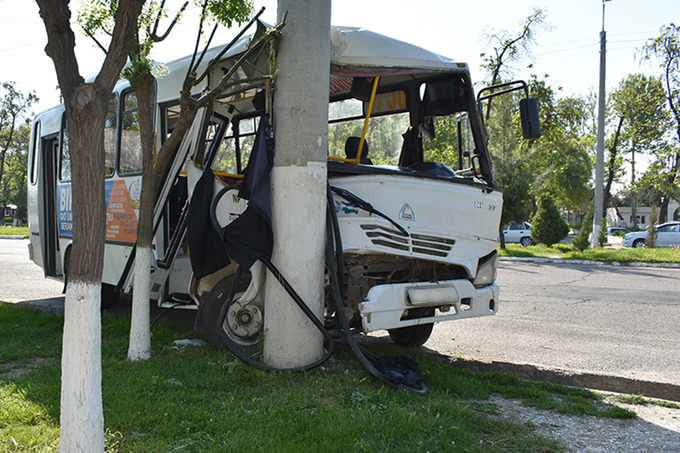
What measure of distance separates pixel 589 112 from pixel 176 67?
1941 inches

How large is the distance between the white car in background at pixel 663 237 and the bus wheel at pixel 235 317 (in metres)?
28.7

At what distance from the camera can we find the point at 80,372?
2930 millimetres

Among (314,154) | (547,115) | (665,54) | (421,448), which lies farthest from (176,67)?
(665,54)

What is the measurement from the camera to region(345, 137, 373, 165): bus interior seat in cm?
574

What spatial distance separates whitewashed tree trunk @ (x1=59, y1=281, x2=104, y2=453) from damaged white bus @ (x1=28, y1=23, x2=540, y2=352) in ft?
6.87

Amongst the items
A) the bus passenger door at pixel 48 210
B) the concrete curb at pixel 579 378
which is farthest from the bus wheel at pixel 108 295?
the concrete curb at pixel 579 378

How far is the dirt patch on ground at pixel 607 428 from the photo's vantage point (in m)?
3.68

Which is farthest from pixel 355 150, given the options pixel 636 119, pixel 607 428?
pixel 636 119

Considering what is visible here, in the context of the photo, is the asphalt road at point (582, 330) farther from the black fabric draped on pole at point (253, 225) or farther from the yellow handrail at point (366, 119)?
the black fabric draped on pole at point (253, 225)

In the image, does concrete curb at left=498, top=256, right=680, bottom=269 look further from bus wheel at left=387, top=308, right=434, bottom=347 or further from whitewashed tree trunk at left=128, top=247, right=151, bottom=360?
whitewashed tree trunk at left=128, top=247, right=151, bottom=360

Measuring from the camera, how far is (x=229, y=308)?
17.6 feet

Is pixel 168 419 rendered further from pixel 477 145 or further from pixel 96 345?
pixel 477 145

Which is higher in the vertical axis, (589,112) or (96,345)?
(589,112)

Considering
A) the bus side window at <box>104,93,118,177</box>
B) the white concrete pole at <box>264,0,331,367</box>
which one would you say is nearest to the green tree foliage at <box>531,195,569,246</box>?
the bus side window at <box>104,93,118,177</box>
